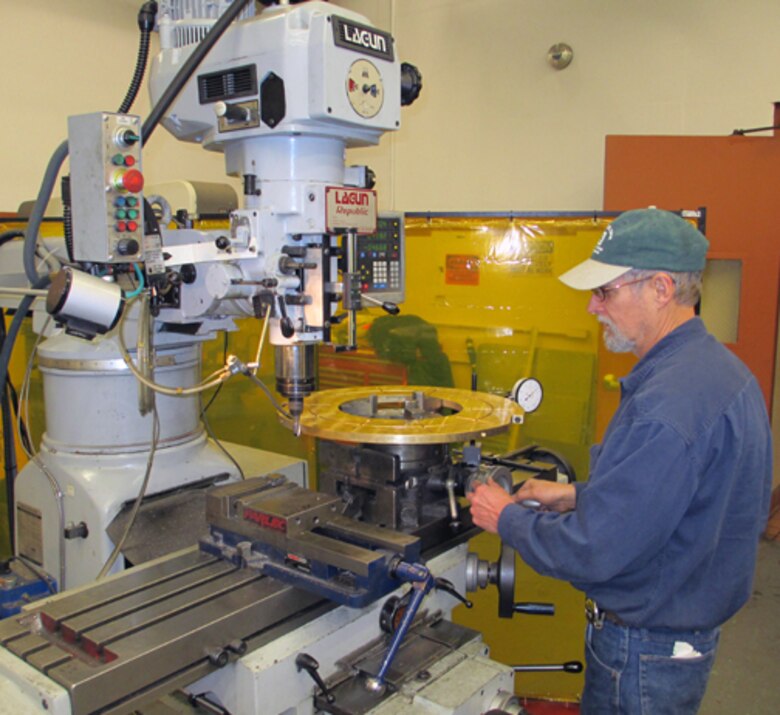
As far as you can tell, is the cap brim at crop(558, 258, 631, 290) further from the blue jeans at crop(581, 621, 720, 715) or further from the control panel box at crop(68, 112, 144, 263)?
the control panel box at crop(68, 112, 144, 263)

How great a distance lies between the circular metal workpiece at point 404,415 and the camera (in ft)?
4.25

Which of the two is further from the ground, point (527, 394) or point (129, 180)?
point (129, 180)

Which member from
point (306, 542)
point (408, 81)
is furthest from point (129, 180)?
point (306, 542)

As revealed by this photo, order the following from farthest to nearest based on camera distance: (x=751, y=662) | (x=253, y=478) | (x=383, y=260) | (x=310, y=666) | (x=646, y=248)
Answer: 1. (x=751, y=662)
2. (x=383, y=260)
3. (x=253, y=478)
4. (x=646, y=248)
5. (x=310, y=666)

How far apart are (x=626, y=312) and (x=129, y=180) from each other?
0.85m

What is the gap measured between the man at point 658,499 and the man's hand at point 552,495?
0.58 feet

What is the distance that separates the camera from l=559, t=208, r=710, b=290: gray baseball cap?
1205 mm

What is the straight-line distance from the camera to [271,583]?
1.14 meters

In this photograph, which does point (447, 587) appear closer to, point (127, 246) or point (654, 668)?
point (654, 668)

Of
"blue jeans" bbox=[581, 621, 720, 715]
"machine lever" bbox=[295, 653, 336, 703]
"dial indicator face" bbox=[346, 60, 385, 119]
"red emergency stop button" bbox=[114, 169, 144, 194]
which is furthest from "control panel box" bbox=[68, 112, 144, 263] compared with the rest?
"blue jeans" bbox=[581, 621, 720, 715]

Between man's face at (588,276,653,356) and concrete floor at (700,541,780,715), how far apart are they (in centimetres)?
161

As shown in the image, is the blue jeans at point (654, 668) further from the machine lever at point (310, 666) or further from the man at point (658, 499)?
the machine lever at point (310, 666)

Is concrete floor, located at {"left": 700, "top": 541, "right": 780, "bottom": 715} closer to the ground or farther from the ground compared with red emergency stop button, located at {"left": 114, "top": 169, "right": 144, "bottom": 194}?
closer to the ground

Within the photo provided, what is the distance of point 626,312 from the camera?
1274mm
